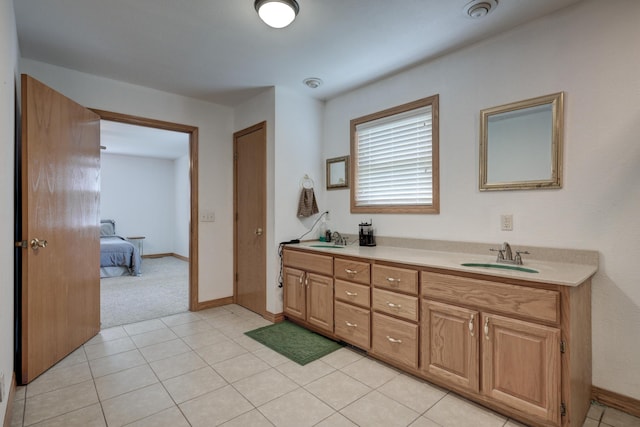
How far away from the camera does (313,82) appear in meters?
3.24

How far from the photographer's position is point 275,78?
3.17 meters

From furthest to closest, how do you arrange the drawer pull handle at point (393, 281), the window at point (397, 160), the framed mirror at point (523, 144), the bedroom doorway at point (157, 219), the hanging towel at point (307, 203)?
the bedroom doorway at point (157, 219) < the hanging towel at point (307, 203) < the window at point (397, 160) < the drawer pull handle at point (393, 281) < the framed mirror at point (523, 144)

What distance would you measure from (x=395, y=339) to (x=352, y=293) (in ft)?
1.62

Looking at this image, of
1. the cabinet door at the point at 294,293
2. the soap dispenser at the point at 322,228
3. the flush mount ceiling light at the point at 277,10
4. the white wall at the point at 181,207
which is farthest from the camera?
the white wall at the point at 181,207

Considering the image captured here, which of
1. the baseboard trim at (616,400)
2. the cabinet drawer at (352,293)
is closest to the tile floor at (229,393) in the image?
the baseboard trim at (616,400)

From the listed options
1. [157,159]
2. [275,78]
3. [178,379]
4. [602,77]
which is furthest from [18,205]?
[157,159]

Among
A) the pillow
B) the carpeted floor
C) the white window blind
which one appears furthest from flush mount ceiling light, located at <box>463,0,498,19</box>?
the pillow

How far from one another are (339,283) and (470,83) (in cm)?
193

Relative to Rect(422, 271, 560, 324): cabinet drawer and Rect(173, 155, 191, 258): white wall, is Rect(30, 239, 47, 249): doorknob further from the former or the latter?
Rect(173, 155, 191, 258): white wall

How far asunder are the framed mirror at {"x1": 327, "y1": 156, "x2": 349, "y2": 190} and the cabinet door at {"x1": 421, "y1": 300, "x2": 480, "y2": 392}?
69.2 inches

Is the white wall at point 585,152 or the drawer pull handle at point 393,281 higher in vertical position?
the white wall at point 585,152

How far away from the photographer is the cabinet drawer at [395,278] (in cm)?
220

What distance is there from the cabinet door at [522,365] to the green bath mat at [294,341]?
1.27 m

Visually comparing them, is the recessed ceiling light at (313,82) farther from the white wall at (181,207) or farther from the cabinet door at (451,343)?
the white wall at (181,207)
